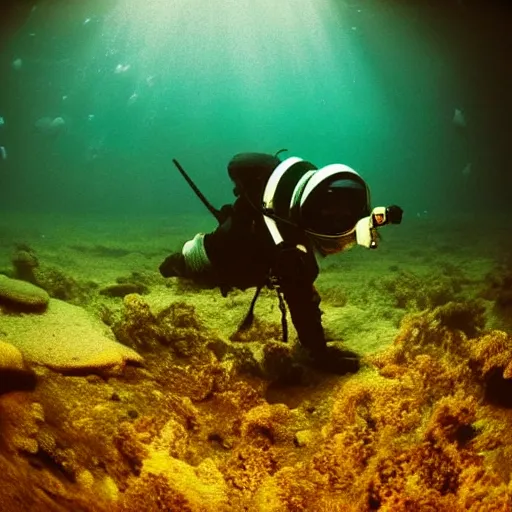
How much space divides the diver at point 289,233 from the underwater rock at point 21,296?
58.4 inches

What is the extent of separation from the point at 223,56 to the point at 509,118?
200 feet

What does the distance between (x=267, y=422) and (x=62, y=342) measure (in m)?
1.97

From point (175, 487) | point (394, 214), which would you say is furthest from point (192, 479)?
point (394, 214)

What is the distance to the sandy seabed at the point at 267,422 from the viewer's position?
6.61ft

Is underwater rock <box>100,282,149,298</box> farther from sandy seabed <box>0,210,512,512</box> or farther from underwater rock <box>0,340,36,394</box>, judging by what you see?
underwater rock <box>0,340,36,394</box>

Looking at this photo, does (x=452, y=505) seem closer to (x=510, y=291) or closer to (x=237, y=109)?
(x=510, y=291)

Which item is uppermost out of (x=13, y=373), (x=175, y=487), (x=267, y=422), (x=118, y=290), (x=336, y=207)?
(x=336, y=207)

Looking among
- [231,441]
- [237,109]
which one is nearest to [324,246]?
[231,441]

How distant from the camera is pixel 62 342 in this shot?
11.4 feet

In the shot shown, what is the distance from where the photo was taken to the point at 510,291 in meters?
5.13

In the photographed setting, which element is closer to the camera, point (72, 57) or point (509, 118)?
point (509, 118)

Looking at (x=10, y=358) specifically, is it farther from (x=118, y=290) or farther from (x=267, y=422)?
(x=118, y=290)

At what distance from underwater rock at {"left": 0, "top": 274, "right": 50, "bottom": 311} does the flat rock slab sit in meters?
Result: 0.10

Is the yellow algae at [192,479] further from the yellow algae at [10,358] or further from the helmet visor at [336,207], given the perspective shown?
the helmet visor at [336,207]
